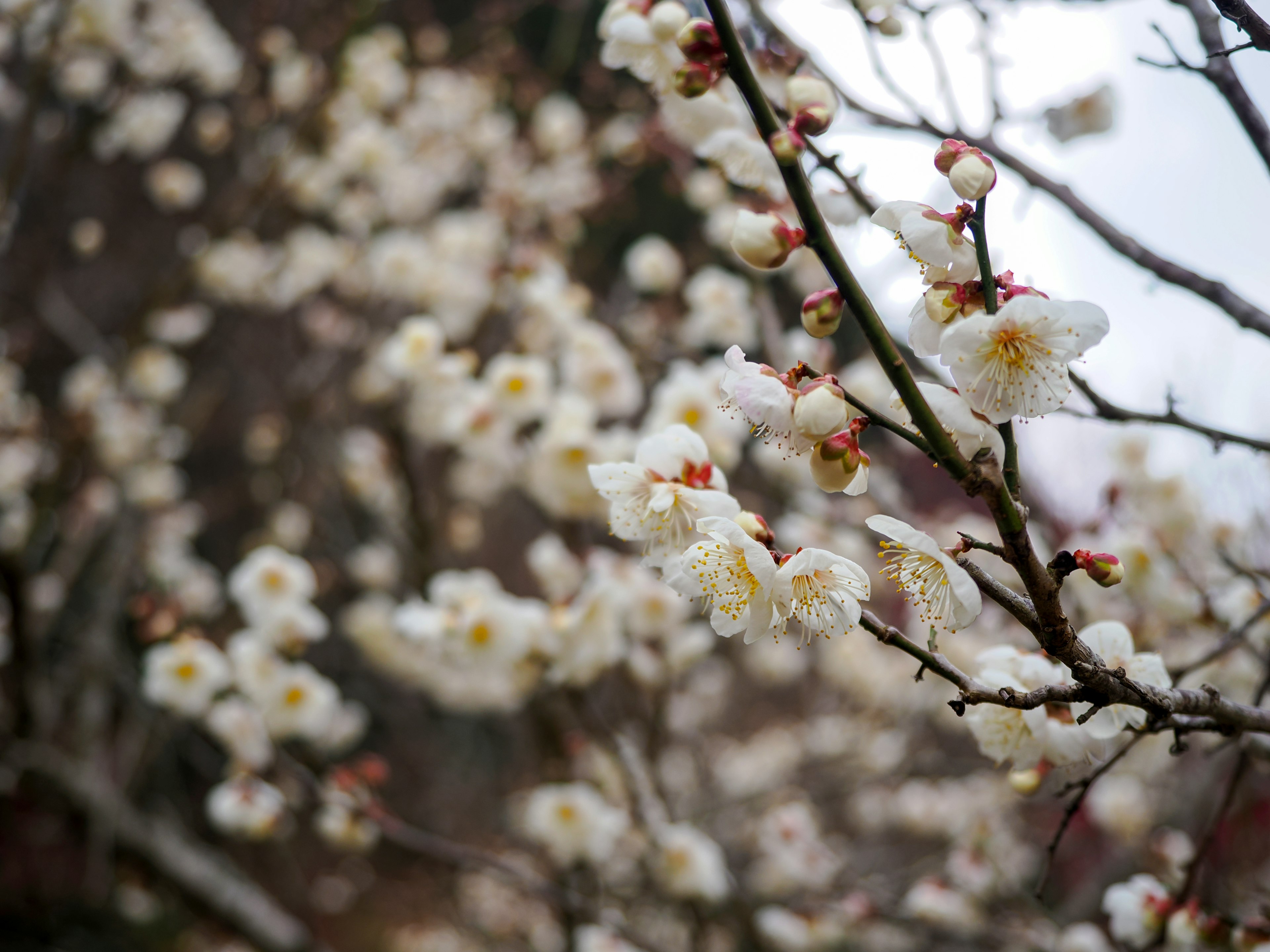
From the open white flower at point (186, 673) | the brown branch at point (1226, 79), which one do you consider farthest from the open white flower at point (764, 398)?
the open white flower at point (186, 673)

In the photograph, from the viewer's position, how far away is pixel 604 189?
406 cm

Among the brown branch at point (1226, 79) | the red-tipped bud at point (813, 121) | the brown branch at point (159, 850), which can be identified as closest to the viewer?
the red-tipped bud at point (813, 121)

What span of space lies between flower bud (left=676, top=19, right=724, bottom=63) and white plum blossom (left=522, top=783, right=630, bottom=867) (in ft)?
7.06

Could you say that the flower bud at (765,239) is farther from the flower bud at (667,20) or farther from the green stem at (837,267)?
the flower bud at (667,20)

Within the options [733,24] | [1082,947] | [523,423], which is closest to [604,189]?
[523,423]

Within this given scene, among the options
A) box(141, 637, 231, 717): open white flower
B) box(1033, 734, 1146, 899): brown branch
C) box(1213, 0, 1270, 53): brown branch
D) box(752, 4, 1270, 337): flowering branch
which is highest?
box(752, 4, 1270, 337): flowering branch

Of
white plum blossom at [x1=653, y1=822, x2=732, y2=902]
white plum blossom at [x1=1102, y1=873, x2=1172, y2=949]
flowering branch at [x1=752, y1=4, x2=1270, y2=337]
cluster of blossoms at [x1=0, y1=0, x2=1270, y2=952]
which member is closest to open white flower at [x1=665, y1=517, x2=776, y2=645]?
cluster of blossoms at [x1=0, y1=0, x2=1270, y2=952]

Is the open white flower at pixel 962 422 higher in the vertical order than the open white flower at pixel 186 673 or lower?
higher

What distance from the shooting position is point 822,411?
733 mm

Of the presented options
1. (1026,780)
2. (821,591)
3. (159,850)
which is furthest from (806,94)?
(159,850)

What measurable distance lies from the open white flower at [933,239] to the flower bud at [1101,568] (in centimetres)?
31

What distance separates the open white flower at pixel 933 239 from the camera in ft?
2.47

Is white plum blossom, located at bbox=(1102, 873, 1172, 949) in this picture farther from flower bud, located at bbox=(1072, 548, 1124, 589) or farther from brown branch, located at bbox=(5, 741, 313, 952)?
brown branch, located at bbox=(5, 741, 313, 952)

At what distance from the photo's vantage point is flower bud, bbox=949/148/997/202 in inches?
29.0
